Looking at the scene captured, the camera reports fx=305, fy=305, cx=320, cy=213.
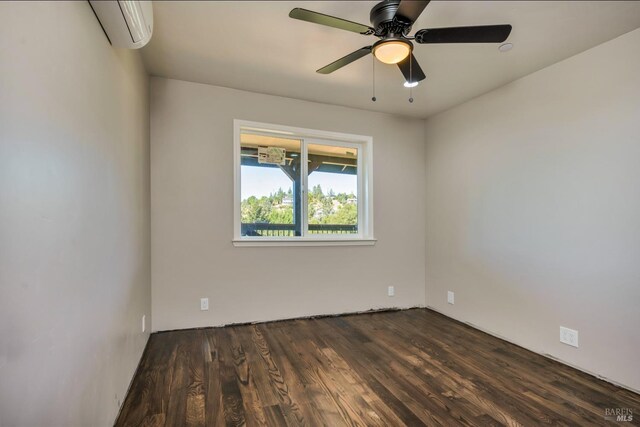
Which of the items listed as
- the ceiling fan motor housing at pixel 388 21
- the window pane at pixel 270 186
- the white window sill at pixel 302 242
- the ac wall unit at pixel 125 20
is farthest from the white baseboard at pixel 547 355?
the ac wall unit at pixel 125 20

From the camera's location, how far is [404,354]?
8.41ft

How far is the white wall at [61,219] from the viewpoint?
0.79 metres

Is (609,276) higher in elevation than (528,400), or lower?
higher

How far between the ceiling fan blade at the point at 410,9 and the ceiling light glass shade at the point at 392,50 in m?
0.12

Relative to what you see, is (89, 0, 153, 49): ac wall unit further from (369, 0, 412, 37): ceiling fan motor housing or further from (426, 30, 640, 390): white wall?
(426, 30, 640, 390): white wall

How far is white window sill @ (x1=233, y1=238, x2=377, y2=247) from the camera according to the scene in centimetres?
316

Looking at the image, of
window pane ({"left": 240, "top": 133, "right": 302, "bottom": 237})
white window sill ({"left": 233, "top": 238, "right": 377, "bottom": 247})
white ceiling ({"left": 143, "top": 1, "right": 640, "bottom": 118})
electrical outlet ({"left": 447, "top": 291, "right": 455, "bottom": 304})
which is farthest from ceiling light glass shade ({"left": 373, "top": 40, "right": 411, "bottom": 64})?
electrical outlet ({"left": 447, "top": 291, "right": 455, "bottom": 304})

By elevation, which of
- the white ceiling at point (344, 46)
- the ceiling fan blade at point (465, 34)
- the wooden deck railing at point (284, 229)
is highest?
the white ceiling at point (344, 46)

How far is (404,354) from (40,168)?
2.62 m

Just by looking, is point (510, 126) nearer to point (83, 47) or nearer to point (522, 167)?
point (522, 167)

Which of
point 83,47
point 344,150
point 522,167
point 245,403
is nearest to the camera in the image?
point 83,47

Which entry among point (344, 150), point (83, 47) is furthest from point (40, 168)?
point (344, 150)

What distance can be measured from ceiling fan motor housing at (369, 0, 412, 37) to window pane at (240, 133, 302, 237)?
1839mm

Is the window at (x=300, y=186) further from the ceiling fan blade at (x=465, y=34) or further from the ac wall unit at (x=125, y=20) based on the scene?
the ceiling fan blade at (x=465, y=34)
